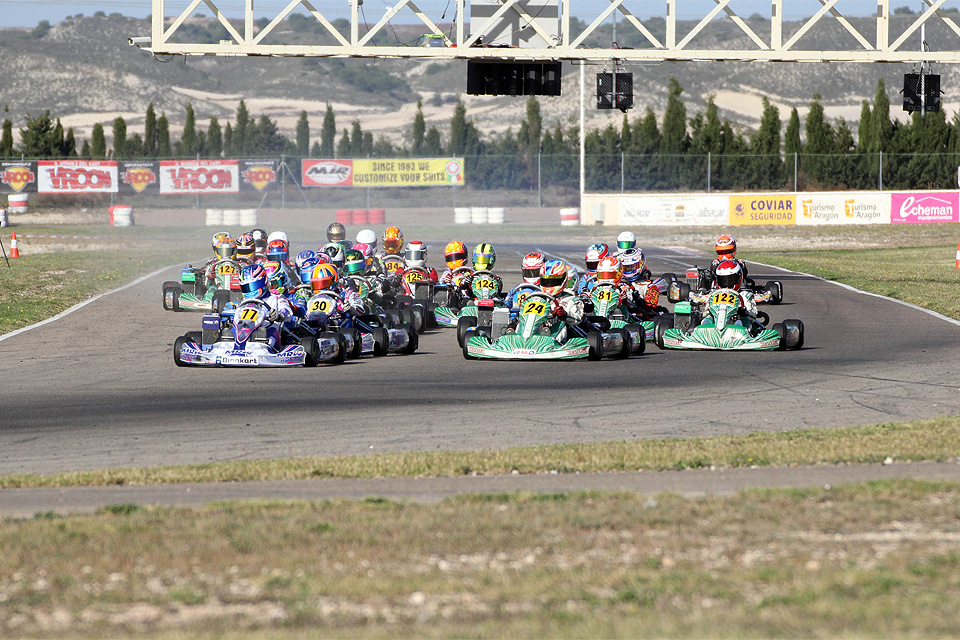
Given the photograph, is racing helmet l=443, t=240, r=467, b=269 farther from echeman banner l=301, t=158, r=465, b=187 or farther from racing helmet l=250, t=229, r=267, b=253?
echeman banner l=301, t=158, r=465, b=187

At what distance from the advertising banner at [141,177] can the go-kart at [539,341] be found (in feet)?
132

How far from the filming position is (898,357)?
15.2 meters

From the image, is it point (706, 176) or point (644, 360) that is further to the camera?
point (706, 176)

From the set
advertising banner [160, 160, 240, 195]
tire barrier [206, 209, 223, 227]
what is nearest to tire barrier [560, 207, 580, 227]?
tire barrier [206, 209, 223, 227]

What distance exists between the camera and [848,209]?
1887 inches

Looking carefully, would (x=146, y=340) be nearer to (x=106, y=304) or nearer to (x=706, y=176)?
(x=106, y=304)

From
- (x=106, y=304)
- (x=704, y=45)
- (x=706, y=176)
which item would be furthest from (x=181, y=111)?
(x=106, y=304)

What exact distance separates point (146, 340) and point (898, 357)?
9.90 metres

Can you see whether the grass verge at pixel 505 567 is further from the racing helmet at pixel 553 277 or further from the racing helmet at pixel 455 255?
the racing helmet at pixel 455 255

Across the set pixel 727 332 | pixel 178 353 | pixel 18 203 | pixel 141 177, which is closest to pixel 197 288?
pixel 178 353

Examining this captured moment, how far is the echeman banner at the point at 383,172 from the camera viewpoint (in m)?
53.2

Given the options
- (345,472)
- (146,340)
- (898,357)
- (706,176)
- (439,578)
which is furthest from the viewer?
(706,176)

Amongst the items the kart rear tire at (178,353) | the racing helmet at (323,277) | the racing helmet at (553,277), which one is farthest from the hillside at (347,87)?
the kart rear tire at (178,353)

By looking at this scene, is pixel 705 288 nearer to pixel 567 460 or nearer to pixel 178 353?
pixel 178 353
